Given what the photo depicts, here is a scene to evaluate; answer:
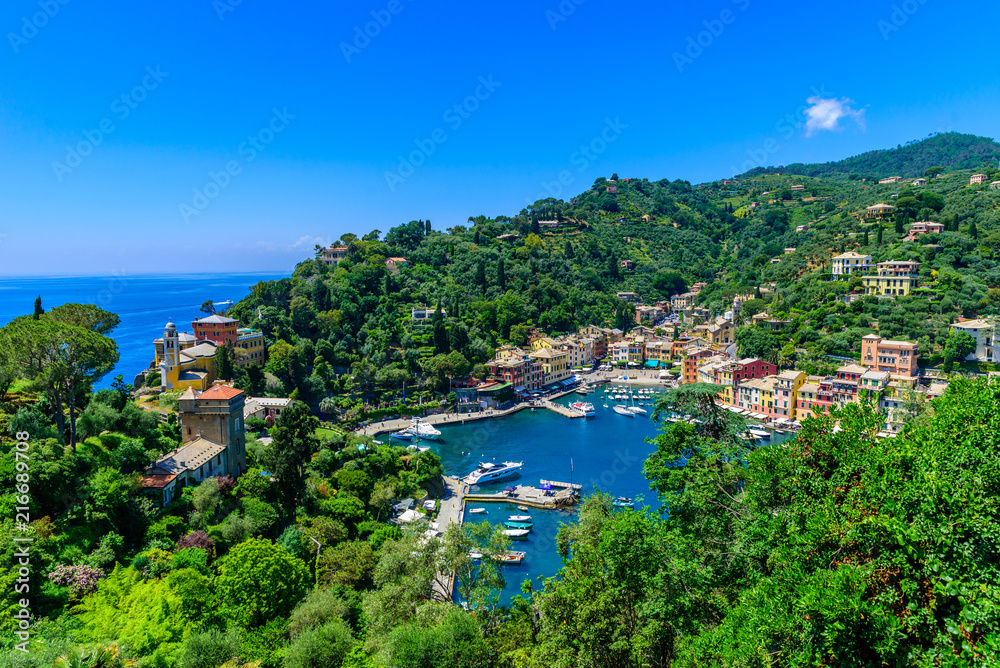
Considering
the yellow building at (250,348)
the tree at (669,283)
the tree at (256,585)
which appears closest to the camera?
the tree at (256,585)

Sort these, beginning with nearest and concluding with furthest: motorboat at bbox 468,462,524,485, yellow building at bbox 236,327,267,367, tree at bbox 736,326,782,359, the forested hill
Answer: motorboat at bbox 468,462,524,485
yellow building at bbox 236,327,267,367
tree at bbox 736,326,782,359
the forested hill

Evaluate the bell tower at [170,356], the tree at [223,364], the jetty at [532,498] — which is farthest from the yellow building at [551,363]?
the bell tower at [170,356]

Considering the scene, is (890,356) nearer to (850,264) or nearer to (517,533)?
(850,264)

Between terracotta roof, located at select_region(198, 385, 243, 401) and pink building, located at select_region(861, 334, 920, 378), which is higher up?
terracotta roof, located at select_region(198, 385, 243, 401)

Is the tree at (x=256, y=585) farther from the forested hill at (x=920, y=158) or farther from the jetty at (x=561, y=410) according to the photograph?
the forested hill at (x=920, y=158)

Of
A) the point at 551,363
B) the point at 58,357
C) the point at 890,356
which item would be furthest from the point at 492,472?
the point at 890,356

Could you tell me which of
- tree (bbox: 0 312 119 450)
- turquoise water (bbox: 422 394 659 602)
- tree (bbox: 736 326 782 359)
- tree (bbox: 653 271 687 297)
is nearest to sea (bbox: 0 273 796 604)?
turquoise water (bbox: 422 394 659 602)

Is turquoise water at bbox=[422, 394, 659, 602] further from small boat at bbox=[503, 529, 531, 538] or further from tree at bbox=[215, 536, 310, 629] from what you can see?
tree at bbox=[215, 536, 310, 629]
